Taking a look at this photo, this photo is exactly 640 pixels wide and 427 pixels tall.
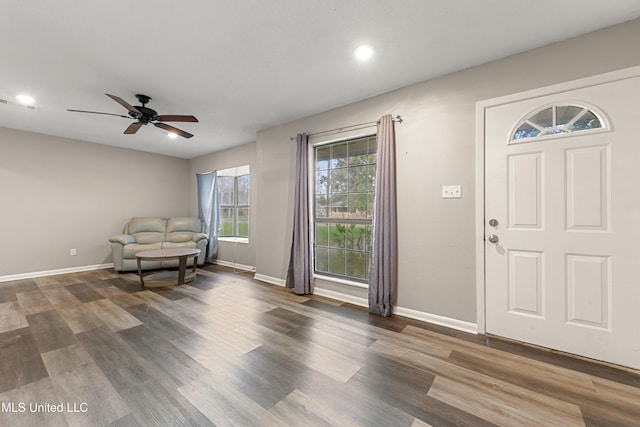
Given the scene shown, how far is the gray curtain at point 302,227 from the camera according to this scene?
348 centimetres

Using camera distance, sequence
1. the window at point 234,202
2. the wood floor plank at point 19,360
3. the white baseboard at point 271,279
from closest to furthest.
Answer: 1. the wood floor plank at point 19,360
2. the white baseboard at point 271,279
3. the window at point 234,202

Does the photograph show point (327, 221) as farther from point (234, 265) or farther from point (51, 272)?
point (51, 272)

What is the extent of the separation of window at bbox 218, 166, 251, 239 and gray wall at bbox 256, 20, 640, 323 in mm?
3406

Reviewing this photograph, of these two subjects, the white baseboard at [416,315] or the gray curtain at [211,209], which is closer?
the white baseboard at [416,315]

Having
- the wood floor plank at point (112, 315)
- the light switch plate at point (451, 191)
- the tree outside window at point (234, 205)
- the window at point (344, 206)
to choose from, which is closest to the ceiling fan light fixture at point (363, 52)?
the window at point (344, 206)

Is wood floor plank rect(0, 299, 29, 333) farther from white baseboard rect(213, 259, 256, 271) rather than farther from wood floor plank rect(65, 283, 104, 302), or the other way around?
white baseboard rect(213, 259, 256, 271)

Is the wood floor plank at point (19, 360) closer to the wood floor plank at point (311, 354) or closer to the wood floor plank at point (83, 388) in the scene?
the wood floor plank at point (83, 388)

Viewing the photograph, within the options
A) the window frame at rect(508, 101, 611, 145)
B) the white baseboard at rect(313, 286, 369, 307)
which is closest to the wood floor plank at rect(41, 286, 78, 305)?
the white baseboard at rect(313, 286, 369, 307)

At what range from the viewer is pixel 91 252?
4.91 metres

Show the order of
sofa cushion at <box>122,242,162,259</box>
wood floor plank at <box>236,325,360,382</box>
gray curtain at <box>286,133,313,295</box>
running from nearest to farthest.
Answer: wood floor plank at <box>236,325,360,382</box> < gray curtain at <box>286,133,313,295</box> < sofa cushion at <box>122,242,162,259</box>

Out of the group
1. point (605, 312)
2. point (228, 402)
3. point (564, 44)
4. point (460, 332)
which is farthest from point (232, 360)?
point (564, 44)

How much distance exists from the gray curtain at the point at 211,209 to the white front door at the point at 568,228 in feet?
16.4

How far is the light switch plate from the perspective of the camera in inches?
96.7

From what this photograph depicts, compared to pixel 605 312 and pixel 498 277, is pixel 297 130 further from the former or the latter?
pixel 605 312
